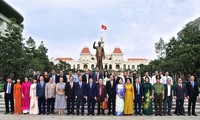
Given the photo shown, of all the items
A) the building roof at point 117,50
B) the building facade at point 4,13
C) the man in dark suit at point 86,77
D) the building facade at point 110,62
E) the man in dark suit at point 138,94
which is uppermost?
the building facade at point 4,13

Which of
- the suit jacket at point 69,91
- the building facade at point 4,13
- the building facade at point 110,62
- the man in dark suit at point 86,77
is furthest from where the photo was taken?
the building facade at point 110,62

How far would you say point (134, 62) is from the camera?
127250mm

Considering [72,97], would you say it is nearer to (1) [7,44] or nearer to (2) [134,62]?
(1) [7,44]

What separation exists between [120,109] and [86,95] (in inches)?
59.1

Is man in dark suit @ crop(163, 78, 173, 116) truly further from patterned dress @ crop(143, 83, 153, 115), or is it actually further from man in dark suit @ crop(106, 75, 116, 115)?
man in dark suit @ crop(106, 75, 116, 115)

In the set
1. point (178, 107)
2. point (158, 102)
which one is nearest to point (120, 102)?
point (158, 102)

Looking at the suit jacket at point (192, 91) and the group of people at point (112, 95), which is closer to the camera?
the group of people at point (112, 95)

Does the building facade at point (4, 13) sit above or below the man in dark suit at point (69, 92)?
above

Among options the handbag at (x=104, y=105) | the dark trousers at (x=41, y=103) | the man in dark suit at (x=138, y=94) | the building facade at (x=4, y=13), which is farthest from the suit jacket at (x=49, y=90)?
the building facade at (x=4, y=13)

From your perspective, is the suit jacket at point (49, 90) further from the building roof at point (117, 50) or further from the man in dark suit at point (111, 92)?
the building roof at point (117, 50)

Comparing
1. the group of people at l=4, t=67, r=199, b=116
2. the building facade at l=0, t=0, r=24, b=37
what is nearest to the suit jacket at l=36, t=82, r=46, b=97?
the group of people at l=4, t=67, r=199, b=116

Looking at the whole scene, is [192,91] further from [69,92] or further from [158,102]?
[69,92]

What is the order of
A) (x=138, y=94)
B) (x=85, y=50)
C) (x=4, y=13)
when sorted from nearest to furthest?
(x=138, y=94) → (x=4, y=13) → (x=85, y=50)

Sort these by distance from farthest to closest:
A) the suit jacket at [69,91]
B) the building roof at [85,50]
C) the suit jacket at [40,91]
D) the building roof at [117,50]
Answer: the building roof at [85,50] < the building roof at [117,50] < the suit jacket at [40,91] < the suit jacket at [69,91]
